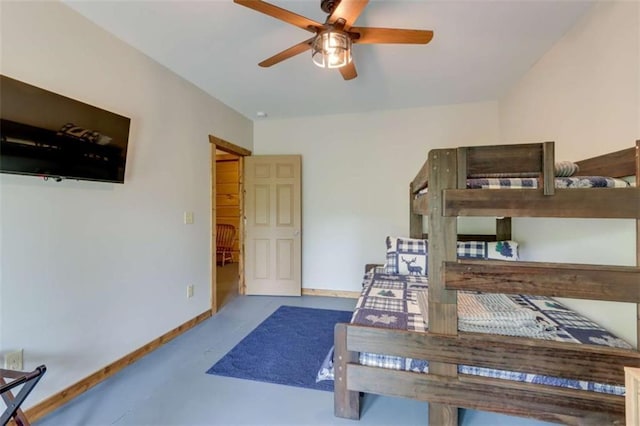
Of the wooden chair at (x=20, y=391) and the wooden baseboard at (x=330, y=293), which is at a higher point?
the wooden chair at (x=20, y=391)

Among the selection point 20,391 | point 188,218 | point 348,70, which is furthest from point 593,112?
point 20,391

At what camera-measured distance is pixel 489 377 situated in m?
1.46

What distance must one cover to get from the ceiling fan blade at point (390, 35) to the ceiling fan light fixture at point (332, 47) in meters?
0.07

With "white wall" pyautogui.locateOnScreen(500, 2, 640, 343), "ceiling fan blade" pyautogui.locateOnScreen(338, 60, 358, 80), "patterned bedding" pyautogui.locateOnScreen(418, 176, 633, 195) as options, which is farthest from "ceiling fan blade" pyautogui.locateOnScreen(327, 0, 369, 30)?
"white wall" pyautogui.locateOnScreen(500, 2, 640, 343)

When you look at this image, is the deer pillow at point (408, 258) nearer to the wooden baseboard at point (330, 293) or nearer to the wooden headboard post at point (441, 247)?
the wooden baseboard at point (330, 293)

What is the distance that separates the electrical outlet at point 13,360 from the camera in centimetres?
156

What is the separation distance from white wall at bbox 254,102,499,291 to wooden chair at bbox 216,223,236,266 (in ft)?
8.96

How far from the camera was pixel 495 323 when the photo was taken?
160 cm

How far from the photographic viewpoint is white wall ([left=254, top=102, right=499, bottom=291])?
3666 mm

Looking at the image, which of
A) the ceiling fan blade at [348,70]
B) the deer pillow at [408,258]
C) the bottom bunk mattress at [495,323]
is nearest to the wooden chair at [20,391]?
the bottom bunk mattress at [495,323]

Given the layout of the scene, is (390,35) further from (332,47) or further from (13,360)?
(13,360)

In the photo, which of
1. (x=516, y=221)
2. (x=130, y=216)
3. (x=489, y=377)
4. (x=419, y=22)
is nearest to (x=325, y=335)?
(x=489, y=377)

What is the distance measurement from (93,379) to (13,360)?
0.54 metres

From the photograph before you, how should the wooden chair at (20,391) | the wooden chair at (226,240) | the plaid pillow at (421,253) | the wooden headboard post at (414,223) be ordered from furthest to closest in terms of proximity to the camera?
1. the wooden chair at (226,240)
2. the wooden headboard post at (414,223)
3. the plaid pillow at (421,253)
4. the wooden chair at (20,391)
